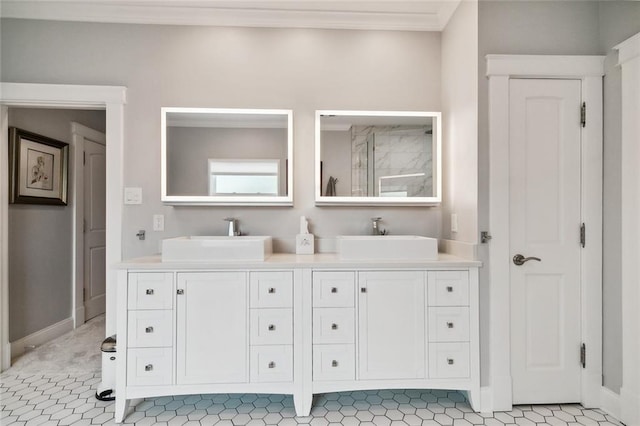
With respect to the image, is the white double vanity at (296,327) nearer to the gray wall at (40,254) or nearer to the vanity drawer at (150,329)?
the vanity drawer at (150,329)

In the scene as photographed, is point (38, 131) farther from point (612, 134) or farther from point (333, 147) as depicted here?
point (612, 134)

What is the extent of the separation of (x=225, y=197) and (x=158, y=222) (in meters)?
0.50

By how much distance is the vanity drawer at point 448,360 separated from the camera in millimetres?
1746

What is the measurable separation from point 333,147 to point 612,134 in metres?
1.61

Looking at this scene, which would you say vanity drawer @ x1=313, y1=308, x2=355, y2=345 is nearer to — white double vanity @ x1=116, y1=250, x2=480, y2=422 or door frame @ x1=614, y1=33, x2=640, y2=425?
white double vanity @ x1=116, y1=250, x2=480, y2=422

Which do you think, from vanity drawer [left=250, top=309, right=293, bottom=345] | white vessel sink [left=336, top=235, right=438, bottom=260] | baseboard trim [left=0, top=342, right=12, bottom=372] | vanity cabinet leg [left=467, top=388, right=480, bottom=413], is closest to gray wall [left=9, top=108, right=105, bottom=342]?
baseboard trim [left=0, top=342, right=12, bottom=372]

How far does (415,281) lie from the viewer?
1750 millimetres

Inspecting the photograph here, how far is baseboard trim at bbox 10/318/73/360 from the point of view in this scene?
96.4 inches

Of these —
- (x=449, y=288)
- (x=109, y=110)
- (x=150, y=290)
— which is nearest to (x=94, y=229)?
(x=109, y=110)

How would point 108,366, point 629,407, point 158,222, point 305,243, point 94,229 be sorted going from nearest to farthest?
point 629,407, point 108,366, point 305,243, point 158,222, point 94,229

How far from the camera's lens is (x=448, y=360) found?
1.75 m

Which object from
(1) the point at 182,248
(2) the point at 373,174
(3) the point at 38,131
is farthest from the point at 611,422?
(3) the point at 38,131

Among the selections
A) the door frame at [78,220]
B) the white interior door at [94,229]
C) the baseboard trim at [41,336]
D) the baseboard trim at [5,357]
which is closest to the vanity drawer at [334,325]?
the baseboard trim at [5,357]

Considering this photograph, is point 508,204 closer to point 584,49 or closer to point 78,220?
point 584,49
